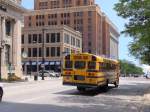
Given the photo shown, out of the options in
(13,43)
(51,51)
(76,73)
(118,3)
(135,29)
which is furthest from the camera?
(51,51)

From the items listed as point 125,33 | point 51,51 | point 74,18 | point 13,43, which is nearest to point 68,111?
point 125,33

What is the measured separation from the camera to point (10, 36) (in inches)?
2857

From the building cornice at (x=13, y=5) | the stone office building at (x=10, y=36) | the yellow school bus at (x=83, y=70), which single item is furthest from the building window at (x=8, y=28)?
the yellow school bus at (x=83, y=70)

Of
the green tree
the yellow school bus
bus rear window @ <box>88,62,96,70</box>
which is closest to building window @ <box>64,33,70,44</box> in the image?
the yellow school bus

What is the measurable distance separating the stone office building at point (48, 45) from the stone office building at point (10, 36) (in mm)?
57797

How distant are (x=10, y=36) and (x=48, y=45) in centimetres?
6436

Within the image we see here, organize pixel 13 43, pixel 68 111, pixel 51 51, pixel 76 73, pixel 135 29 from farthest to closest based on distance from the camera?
pixel 51 51, pixel 13 43, pixel 76 73, pixel 135 29, pixel 68 111

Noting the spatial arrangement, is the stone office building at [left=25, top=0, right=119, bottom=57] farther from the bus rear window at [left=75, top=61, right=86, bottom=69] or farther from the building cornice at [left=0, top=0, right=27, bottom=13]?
the bus rear window at [left=75, top=61, right=86, bottom=69]

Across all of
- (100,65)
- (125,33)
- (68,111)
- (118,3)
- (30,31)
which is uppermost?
(30,31)

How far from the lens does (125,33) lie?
28.5 metres

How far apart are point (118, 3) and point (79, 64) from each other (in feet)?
17.0

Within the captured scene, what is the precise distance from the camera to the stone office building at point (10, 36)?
6831cm

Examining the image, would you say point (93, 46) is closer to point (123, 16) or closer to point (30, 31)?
point (30, 31)

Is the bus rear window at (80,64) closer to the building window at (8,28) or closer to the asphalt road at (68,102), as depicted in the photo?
the asphalt road at (68,102)
